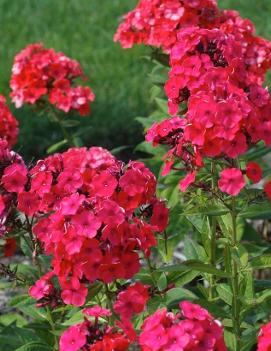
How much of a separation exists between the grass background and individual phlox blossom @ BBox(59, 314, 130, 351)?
2.92 metres

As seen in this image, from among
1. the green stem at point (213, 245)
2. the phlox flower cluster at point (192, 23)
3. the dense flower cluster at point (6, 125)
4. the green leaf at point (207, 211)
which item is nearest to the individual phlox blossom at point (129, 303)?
the green leaf at point (207, 211)

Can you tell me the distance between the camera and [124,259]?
2.06m

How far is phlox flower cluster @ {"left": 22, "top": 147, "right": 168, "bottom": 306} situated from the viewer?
6.63 ft

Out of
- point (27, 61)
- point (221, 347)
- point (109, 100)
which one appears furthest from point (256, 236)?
point (109, 100)

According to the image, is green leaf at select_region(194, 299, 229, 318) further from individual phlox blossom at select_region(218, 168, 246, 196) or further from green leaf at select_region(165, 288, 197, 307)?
individual phlox blossom at select_region(218, 168, 246, 196)

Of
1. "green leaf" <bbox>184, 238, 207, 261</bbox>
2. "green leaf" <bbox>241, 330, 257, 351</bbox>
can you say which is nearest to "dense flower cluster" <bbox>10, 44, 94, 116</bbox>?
"green leaf" <bbox>184, 238, 207, 261</bbox>

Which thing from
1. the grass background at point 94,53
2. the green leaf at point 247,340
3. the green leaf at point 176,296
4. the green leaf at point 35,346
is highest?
the green leaf at point 176,296

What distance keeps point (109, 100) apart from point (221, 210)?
3.62 m

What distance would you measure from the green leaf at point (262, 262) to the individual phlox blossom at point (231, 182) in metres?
0.32

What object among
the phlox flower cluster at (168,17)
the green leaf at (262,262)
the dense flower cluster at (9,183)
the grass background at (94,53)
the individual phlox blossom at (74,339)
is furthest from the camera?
the grass background at (94,53)

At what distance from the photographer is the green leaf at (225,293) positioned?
260 centimetres

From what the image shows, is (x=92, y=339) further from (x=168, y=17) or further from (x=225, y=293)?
(x=168, y=17)

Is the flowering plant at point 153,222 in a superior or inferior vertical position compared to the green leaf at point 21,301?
superior

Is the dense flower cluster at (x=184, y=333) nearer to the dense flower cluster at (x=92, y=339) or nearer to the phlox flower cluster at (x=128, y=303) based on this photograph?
the dense flower cluster at (x=92, y=339)
